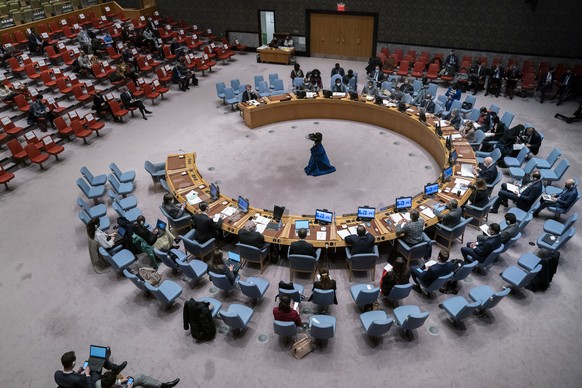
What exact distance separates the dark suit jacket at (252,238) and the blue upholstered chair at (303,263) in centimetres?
80

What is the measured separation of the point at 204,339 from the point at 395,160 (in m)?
8.39

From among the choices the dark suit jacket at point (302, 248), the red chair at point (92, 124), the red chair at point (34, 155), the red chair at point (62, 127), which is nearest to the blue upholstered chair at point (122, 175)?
the red chair at point (34, 155)

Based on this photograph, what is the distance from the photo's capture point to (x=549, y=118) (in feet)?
51.2

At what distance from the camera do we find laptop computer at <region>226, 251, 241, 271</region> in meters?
8.78

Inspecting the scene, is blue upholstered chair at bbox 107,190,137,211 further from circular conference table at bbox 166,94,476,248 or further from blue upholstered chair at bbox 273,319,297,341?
blue upholstered chair at bbox 273,319,297,341

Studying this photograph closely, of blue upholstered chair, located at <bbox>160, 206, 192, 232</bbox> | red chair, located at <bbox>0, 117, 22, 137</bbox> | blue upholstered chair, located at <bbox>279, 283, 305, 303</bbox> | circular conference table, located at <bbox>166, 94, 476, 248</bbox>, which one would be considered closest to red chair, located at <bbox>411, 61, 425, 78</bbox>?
circular conference table, located at <bbox>166, 94, 476, 248</bbox>

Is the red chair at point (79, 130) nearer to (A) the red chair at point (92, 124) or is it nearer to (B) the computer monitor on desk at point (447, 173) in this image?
(A) the red chair at point (92, 124)

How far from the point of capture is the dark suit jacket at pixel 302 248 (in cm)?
868

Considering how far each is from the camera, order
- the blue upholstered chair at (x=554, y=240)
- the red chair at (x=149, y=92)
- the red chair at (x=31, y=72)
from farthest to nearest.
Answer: the red chair at (x=149, y=92)
the red chair at (x=31, y=72)
the blue upholstered chair at (x=554, y=240)

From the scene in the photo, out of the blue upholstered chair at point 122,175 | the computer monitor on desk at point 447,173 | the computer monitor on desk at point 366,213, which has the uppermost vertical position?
the computer monitor on desk at point 447,173

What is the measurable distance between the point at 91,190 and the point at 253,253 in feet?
18.1

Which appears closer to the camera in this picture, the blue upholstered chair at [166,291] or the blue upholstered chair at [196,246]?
the blue upholstered chair at [166,291]

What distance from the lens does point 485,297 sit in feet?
26.3

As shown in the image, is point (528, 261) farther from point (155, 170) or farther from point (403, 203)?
point (155, 170)
